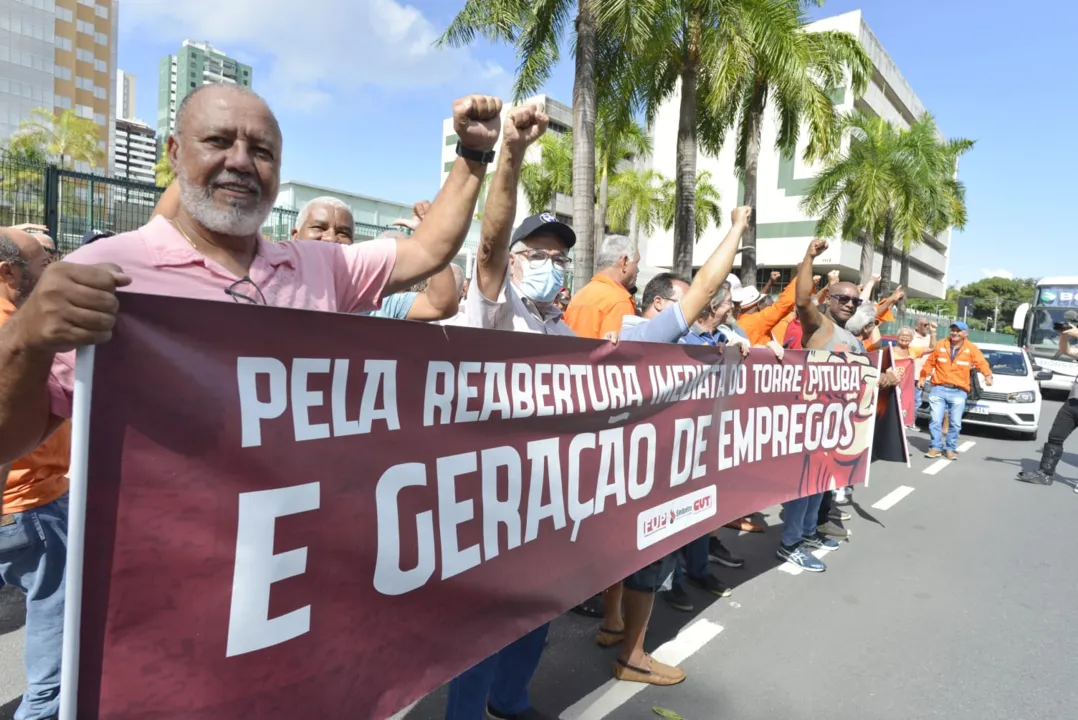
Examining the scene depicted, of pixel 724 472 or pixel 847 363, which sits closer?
pixel 724 472

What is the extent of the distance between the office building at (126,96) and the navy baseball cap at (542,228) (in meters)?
177

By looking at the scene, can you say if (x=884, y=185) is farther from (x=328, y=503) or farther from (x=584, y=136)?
(x=328, y=503)

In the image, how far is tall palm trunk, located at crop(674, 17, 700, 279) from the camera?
1465cm

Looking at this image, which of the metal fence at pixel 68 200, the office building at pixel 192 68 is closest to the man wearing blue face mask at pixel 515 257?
the metal fence at pixel 68 200

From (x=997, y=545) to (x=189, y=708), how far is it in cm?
586

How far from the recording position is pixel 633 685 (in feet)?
9.59

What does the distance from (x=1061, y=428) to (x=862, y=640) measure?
580 cm

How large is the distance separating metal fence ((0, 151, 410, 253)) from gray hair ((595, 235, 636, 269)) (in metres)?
4.70

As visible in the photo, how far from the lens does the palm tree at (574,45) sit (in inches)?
496

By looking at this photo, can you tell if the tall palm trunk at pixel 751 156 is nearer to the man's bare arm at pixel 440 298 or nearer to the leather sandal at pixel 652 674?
the leather sandal at pixel 652 674

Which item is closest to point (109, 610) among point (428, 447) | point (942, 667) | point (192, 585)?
point (192, 585)

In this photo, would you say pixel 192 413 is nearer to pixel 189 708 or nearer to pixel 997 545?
pixel 189 708

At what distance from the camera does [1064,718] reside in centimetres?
283

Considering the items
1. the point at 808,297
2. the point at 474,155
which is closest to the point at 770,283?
the point at 808,297
